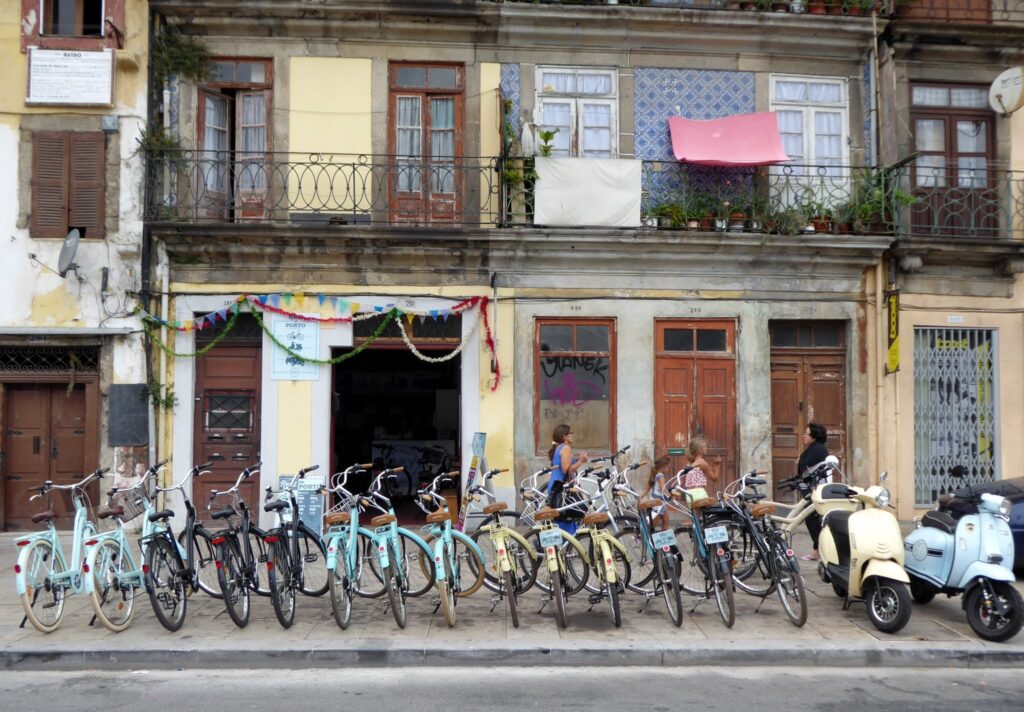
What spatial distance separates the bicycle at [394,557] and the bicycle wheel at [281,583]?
742 mm

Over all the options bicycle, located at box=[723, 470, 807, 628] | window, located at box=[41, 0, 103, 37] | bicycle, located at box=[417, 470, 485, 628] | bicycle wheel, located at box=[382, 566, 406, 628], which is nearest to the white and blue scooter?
bicycle, located at box=[723, 470, 807, 628]

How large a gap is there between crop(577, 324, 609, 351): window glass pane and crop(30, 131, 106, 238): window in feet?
22.1

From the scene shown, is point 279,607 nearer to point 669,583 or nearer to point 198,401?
point 669,583

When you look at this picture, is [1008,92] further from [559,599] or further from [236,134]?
[236,134]

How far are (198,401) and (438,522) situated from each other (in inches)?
243

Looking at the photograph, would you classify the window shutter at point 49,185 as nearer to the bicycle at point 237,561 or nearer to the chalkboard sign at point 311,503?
the chalkboard sign at point 311,503

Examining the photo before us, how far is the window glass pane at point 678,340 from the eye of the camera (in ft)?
42.6

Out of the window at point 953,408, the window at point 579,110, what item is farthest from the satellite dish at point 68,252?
the window at point 953,408

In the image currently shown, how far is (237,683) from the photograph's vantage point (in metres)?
6.50

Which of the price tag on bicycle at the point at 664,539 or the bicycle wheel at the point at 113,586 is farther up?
the price tag on bicycle at the point at 664,539

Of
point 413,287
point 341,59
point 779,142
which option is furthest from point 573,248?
point 341,59

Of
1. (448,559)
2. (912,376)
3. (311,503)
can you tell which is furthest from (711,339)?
(448,559)

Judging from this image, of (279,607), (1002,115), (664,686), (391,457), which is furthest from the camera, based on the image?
(391,457)

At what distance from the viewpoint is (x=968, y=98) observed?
13727 millimetres
